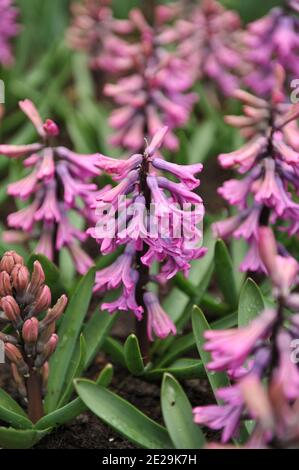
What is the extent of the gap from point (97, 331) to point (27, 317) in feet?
0.87

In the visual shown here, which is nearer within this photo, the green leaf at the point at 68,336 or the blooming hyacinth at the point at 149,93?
the green leaf at the point at 68,336

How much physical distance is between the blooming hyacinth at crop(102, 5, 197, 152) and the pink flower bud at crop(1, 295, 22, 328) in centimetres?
97

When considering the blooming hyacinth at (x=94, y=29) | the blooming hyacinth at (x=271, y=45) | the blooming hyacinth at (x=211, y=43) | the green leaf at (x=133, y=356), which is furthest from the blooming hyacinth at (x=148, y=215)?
the blooming hyacinth at (x=94, y=29)

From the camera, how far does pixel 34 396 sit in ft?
5.94

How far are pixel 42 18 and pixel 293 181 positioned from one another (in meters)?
2.14

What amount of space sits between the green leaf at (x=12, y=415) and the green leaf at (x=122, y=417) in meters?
0.20

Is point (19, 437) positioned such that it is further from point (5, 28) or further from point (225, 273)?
point (5, 28)

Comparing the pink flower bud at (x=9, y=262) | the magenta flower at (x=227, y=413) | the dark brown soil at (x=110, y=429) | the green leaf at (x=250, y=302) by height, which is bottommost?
the dark brown soil at (x=110, y=429)

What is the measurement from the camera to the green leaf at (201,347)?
5.56 feet

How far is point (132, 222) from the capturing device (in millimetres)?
1648

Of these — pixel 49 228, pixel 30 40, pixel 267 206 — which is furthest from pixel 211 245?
pixel 30 40

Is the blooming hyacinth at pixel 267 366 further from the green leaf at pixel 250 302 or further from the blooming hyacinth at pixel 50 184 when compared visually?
the blooming hyacinth at pixel 50 184

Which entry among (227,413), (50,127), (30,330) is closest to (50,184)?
(50,127)
